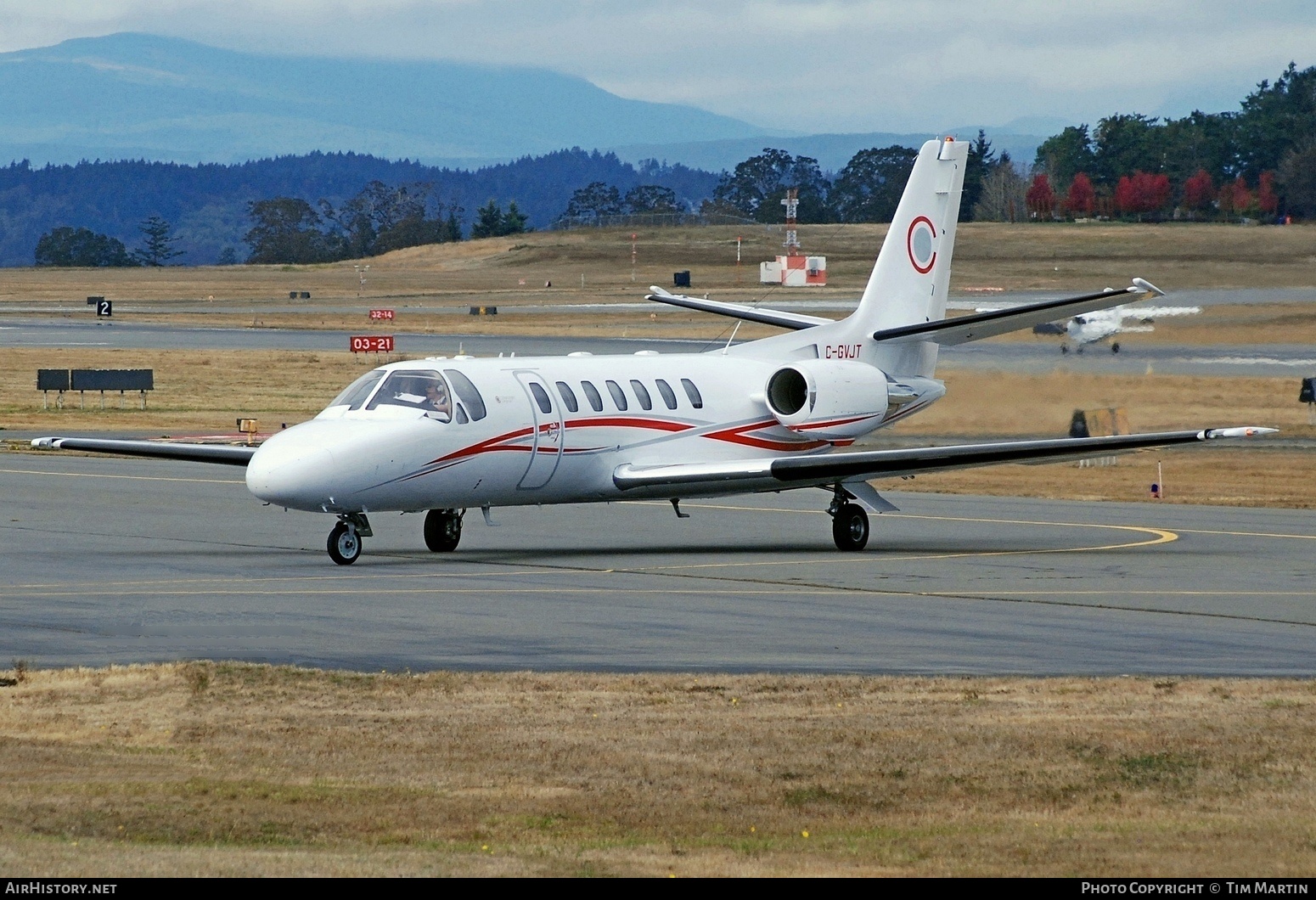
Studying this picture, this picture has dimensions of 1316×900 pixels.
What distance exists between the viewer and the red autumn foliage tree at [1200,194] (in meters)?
150

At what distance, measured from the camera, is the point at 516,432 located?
2545cm

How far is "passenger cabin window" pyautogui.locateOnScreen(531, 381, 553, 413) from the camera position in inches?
1024

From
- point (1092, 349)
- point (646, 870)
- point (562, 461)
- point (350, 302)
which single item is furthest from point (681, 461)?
point (350, 302)

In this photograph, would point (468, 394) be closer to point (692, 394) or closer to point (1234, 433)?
point (692, 394)

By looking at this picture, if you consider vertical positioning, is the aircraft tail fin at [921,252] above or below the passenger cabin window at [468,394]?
above

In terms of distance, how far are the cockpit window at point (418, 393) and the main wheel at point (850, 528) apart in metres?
6.19

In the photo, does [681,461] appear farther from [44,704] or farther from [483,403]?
[44,704]

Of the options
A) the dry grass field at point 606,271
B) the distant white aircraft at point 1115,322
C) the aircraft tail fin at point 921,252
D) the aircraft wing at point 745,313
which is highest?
the aircraft tail fin at point 921,252

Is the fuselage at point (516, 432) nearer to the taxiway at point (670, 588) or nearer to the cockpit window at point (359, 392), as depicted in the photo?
the cockpit window at point (359, 392)

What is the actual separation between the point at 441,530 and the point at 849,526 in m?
5.89

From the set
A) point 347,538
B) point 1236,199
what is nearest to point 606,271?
point 1236,199

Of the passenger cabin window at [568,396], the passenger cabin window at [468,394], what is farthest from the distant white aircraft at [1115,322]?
the passenger cabin window at [468,394]

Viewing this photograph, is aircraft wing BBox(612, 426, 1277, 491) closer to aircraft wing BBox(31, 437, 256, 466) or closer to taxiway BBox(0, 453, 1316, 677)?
taxiway BBox(0, 453, 1316, 677)

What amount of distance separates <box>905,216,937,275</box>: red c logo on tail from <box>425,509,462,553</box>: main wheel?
29.9ft
